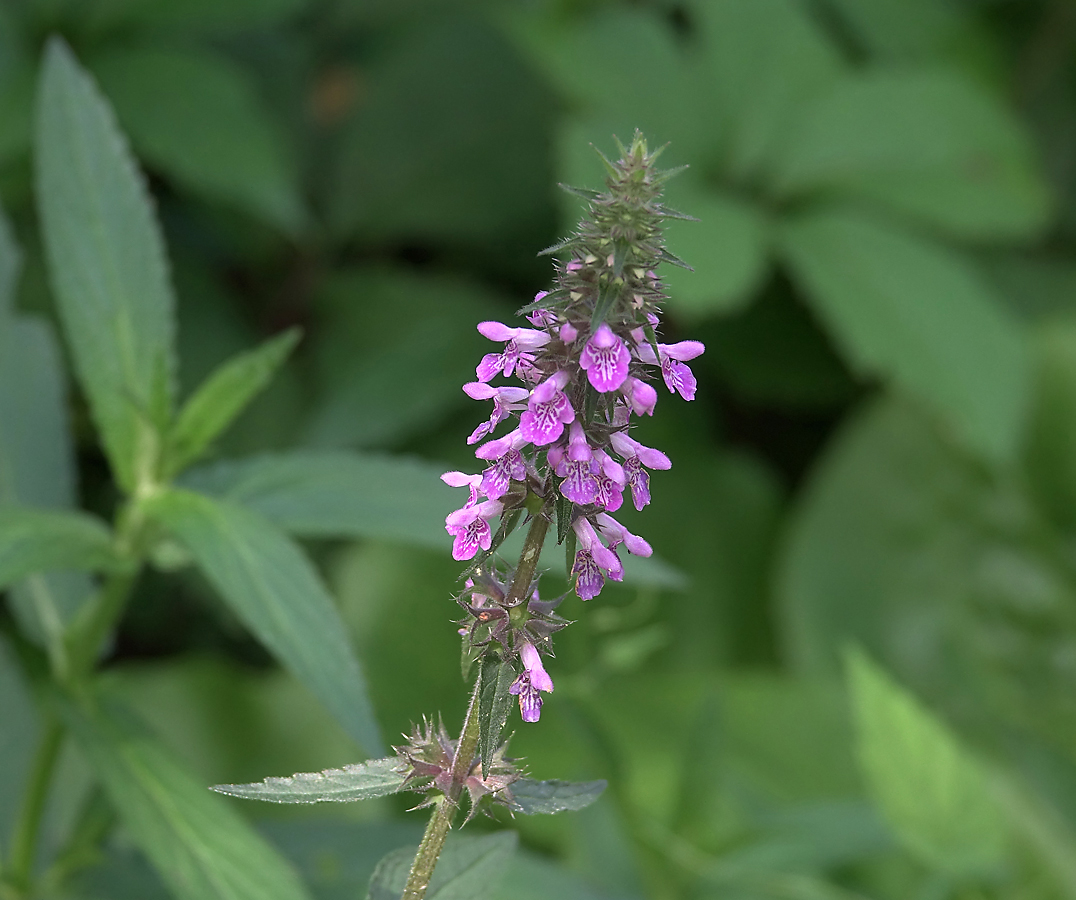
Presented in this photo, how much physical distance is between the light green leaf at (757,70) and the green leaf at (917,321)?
26 centimetres

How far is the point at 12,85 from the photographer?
2.43 metres

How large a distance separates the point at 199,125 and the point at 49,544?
1533 mm

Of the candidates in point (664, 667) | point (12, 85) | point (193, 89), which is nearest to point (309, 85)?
point (193, 89)

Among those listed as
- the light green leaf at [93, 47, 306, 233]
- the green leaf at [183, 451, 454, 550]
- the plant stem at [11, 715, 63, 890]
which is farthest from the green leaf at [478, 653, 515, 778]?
the light green leaf at [93, 47, 306, 233]

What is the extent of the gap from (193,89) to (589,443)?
215 centimetres

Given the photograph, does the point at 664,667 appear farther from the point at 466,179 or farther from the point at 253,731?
the point at 466,179

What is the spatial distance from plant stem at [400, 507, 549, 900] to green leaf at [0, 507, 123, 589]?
605mm

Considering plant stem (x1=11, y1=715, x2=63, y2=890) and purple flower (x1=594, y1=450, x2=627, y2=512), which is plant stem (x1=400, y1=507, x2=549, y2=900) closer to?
purple flower (x1=594, y1=450, x2=627, y2=512)

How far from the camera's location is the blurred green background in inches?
100.0

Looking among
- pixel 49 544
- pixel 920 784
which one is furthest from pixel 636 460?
pixel 920 784

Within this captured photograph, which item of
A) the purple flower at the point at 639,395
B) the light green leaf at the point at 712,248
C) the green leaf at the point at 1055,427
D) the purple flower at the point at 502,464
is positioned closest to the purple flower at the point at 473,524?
the purple flower at the point at 502,464

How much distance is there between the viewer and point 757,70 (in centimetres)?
298

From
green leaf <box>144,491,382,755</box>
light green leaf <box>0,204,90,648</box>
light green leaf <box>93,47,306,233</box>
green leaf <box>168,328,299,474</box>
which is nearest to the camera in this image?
green leaf <box>144,491,382,755</box>

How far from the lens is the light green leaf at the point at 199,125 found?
2477 mm
